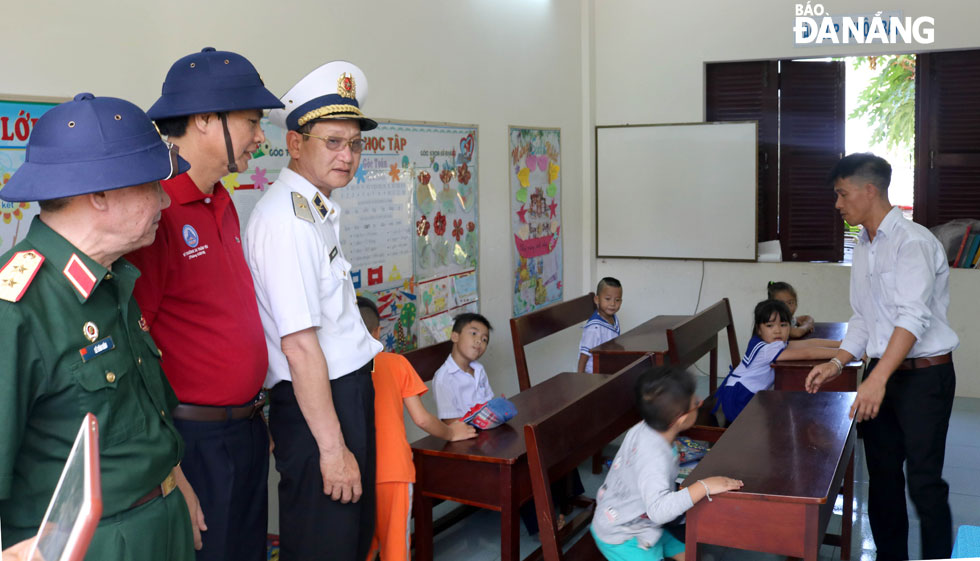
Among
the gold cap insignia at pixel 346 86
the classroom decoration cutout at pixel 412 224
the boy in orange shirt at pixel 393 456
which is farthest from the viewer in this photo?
the classroom decoration cutout at pixel 412 224

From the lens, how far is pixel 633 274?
250 inches

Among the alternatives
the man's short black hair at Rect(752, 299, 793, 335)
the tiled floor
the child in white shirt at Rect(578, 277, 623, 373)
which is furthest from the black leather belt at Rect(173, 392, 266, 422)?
the child in white shirt at Rect(578, 277, 623, 373)

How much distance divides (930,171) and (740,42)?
5.05 feet

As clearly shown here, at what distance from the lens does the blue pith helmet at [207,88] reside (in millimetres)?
1696

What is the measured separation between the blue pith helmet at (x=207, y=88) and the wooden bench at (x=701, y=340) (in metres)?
2.38

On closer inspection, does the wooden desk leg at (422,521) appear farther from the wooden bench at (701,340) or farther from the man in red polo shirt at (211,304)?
the wooden bench at (701,340)

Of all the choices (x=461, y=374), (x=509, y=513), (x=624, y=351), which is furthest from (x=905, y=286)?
(x=461, y=374)

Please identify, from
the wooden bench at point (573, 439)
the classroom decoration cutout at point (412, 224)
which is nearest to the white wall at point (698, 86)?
the classroom decoration cutout at point (412, 224)

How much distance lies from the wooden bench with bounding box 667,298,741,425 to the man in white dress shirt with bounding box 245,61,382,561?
1963 mm

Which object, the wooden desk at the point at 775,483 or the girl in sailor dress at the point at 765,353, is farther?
the girl in sailor dress at the point at 765,353

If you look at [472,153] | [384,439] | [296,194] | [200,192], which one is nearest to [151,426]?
[200,192]

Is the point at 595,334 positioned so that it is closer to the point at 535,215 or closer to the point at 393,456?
the point at 535,215

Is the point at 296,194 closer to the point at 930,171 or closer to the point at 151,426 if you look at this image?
the point at 151,426

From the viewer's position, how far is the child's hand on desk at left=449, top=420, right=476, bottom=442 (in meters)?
2.83
